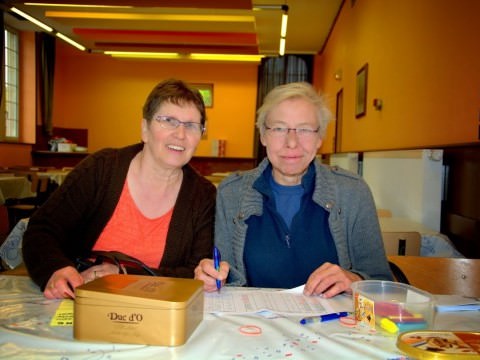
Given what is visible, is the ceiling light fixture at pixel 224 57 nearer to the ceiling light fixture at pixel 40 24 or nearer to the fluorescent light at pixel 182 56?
the fluorescent light at pixel 182 56

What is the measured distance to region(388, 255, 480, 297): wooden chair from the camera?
153 centimetres

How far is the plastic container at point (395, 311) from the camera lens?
0.93 m

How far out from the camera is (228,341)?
859mm

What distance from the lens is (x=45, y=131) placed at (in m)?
8.91

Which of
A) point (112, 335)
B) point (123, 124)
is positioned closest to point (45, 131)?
point (123, 124)

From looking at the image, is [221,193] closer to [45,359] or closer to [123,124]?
[45,359]

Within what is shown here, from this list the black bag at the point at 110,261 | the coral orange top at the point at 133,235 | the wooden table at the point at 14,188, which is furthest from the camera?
the wooden table at the point at 14,188

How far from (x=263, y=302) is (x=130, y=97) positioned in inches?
367

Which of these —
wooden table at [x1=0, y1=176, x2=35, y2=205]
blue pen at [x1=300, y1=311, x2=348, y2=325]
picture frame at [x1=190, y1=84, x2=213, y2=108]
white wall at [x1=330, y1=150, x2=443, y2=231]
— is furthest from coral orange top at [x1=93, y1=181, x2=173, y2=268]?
picture frame at [x1=190, y1=84, x2=213, y2=108]

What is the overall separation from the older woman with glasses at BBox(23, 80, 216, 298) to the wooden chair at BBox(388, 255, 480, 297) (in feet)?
2.59

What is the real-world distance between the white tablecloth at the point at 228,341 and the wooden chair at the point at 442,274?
526 millimetres

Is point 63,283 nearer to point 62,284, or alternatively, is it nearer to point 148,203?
point 62,284

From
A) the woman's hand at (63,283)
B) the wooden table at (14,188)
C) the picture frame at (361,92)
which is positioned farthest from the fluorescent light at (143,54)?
the woman's hand at (63,283)

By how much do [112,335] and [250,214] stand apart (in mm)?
780
